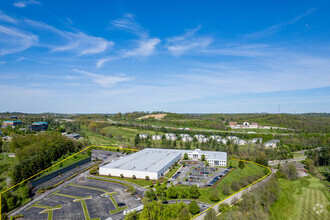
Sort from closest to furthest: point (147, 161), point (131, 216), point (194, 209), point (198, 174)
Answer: point (131, 216) < point (194, 209) < point (198, 174) < point (147, 161)

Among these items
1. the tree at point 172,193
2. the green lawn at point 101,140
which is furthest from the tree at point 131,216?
the green lawn at point 101,140

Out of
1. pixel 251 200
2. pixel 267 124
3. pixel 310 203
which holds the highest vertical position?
pixel 267 124

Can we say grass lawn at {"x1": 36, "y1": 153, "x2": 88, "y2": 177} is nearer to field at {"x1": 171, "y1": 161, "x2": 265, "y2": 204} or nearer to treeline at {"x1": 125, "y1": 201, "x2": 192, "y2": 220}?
treeline at {"x1": 125, "y1": 201, "x2": 192, "y2": 220}

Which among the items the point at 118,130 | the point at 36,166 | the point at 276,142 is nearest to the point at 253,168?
the point at 276,142

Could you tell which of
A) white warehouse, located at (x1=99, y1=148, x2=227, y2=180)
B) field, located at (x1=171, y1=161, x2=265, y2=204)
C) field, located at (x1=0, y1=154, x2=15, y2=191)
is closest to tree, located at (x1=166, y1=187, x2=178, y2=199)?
field, located at (x1=171, y1=161, x2=265, y2=204)

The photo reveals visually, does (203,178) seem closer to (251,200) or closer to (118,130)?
(251,200)

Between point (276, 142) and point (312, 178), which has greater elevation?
point (276, 142)

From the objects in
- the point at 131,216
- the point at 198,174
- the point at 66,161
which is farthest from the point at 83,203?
the point at 198,174

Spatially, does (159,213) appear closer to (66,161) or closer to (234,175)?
(234,175)
